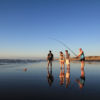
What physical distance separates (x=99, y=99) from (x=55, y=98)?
1.82m

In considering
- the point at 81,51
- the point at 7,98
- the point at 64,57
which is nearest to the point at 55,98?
the point at 7,98

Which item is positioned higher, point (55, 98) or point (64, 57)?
point (64, 57)

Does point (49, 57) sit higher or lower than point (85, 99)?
higher

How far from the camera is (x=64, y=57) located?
17.0 metres

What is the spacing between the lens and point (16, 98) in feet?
18.6

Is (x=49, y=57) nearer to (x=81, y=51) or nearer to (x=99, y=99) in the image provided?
(x=81, y=51)

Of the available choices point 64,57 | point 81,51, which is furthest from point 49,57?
point 81,51

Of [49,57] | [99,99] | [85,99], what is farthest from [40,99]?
[49,57]

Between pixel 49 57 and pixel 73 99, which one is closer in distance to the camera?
pixel 73 99

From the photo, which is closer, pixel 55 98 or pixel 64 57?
pixel 55 98

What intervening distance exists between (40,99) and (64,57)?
11784 millimetres

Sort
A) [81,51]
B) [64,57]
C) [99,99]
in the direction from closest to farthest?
[99,99]
[81,51]
[64,57]

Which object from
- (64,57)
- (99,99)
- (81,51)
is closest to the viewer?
(99,99)

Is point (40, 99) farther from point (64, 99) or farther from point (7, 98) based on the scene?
point (7, 98)
